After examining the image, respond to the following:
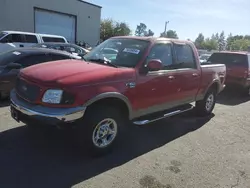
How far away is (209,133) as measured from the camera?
228 inches

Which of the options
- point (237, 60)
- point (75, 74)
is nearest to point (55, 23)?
point (237, 60)

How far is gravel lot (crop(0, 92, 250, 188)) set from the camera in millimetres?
3545

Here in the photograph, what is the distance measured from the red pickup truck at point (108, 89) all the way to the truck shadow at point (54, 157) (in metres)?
0.32

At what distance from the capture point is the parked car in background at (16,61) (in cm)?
646

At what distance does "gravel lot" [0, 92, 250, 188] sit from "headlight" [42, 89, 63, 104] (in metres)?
0.59

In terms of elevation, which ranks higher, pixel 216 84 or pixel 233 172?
pixel 216 84

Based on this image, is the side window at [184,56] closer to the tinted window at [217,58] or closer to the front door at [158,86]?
the front door at [158,86]

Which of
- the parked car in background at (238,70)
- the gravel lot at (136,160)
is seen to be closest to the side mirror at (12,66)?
the gravel lot at (136,160)

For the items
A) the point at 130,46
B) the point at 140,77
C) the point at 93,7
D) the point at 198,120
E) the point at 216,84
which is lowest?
the point at 198,120

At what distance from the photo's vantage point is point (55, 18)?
24.4 metres

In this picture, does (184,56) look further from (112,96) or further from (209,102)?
(112,96)

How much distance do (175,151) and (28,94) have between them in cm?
266

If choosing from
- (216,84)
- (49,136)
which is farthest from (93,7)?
(49,136)

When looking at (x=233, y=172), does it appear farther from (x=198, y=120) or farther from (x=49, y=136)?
(x=49, y=136)
